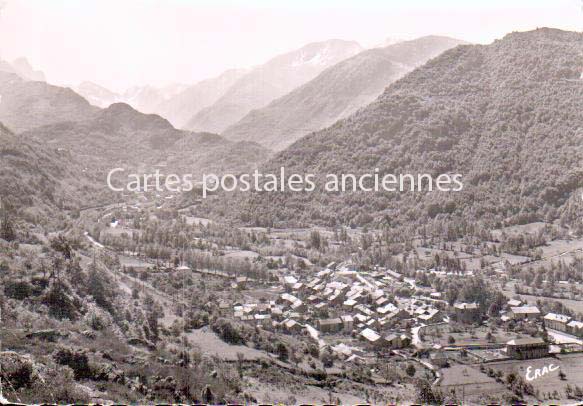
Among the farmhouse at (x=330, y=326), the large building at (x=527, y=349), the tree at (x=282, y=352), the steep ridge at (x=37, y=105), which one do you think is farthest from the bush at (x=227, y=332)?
the steep ridge at (x=37, y=105)

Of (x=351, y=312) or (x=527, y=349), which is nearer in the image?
(x=527, y=349)

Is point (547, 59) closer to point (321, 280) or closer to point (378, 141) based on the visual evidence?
point (378, 141)

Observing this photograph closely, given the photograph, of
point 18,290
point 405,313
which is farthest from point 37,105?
point 18,290

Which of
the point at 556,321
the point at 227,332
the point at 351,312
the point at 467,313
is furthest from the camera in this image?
the point at 351,312

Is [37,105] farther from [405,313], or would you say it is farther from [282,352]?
[282,352]

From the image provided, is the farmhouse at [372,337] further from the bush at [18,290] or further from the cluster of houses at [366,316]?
the bush at [18,290]

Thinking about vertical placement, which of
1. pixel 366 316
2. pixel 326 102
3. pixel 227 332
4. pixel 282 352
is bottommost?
pixel 366 316

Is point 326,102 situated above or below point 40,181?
above
